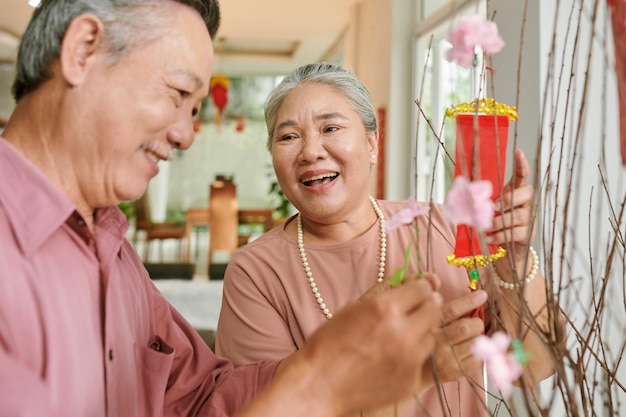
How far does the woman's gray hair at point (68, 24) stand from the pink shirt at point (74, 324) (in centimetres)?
12

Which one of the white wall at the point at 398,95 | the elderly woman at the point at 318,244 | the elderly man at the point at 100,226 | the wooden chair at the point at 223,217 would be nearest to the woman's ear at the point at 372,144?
the elderly woman at the point at 318,244

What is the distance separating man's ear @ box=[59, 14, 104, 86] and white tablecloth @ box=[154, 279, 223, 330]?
3279 millimetres

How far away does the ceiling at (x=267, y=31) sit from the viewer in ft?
23.1

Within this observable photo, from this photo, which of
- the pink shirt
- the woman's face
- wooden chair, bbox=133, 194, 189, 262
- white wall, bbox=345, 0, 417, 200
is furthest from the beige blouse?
wooden chair, bbox=133, 194, 189, 262

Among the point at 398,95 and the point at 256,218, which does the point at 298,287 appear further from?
the point at 256,218

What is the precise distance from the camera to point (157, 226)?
322 inches

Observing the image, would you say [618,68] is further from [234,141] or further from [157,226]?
[234,141]

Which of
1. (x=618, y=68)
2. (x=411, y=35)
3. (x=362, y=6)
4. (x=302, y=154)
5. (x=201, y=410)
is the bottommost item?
(x=201, y=410)

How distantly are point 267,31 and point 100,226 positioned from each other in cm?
770

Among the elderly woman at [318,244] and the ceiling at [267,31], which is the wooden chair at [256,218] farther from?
the elderly woman at [318,244]

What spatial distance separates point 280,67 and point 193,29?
378 inches

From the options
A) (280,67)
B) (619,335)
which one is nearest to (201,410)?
(619,335)

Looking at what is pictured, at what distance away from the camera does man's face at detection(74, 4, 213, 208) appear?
0.83m

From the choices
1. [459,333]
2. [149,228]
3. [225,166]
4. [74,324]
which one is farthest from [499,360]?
[225,166]
